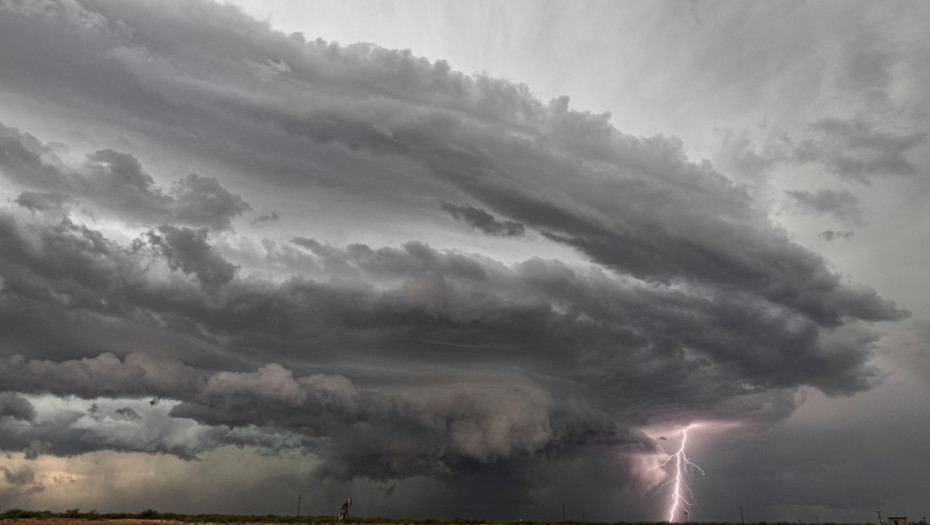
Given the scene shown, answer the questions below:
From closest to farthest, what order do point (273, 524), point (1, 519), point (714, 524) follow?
point (1, 519) < point (273, 524) < point (714, 524)

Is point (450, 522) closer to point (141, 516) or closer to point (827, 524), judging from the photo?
point (141, 516)

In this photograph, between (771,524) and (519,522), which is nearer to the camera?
(519,522)

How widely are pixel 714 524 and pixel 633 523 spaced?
14805 mm

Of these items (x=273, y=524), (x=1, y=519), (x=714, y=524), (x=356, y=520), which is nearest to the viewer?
(x=1, y=519)

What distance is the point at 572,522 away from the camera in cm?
11800

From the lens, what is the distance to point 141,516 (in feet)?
348

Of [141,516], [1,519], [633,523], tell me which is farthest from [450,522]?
[1,519]

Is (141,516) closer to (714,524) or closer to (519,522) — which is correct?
(519,522)

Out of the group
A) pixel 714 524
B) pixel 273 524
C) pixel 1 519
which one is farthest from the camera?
pixel 714 524

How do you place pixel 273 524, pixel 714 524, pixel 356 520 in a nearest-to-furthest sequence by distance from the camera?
pixel 273 524
pixel 356 520
pixel 714 524

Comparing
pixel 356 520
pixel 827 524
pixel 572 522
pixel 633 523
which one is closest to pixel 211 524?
pixel 356 520

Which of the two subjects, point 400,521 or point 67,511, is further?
point 400,521

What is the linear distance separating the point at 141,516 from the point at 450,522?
49.3 m

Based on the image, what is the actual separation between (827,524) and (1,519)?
13907cm
